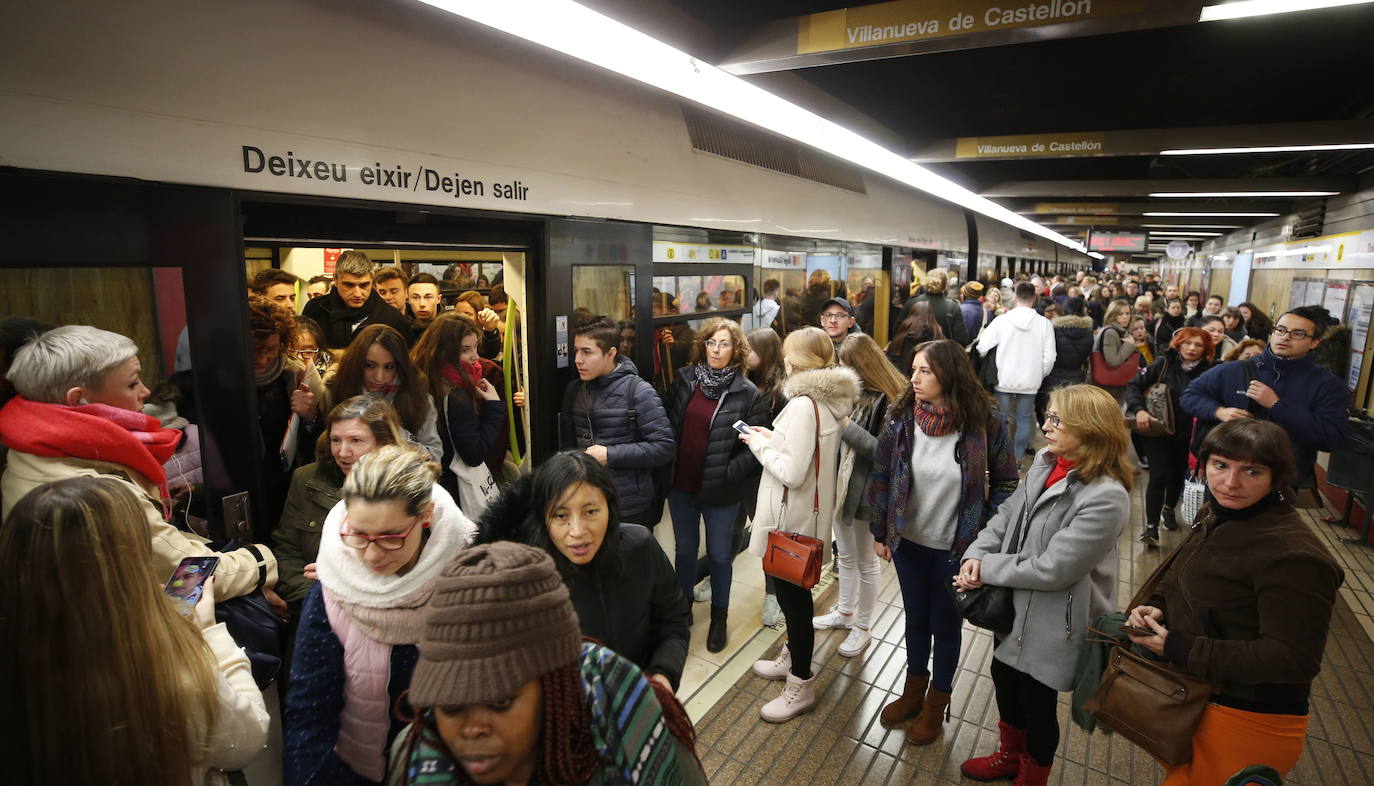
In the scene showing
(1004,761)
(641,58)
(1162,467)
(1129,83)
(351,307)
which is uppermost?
(1129,83)

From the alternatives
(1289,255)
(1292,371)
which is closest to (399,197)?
(1292,371)

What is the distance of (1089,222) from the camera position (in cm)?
1702

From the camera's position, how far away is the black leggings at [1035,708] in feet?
7.34

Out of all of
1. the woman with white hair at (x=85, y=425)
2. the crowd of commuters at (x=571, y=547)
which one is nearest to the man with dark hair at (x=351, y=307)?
the crowd of commuters at (x=571, y=547)

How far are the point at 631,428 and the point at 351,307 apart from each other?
1911 millimetres

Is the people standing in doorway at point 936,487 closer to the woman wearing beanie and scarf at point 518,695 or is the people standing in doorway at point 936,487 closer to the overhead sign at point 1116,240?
the woman wearing beanie and scarf at point 518,695

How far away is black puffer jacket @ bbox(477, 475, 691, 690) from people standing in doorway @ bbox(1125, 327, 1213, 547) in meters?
3.88

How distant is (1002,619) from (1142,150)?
576 cm

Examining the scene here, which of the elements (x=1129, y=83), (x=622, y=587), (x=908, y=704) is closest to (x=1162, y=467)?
(x=908, y=704)

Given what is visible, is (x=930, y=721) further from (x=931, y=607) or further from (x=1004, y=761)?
(x=931, y=607)

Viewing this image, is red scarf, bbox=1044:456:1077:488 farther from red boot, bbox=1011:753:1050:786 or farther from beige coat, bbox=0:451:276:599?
beige coat, bbox=0:451:276:599

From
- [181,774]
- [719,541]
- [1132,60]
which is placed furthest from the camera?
[1132,60]

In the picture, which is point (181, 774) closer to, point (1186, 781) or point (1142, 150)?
point (1186, 781)

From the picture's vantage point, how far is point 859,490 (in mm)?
3082
